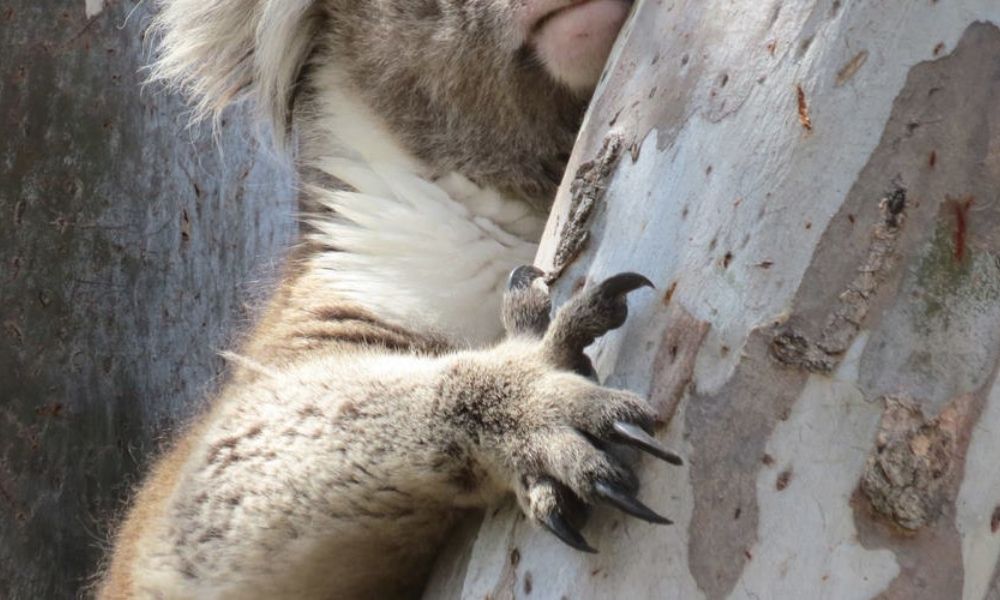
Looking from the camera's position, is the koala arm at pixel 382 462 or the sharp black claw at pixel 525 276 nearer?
the koala arm at pixel 382 462

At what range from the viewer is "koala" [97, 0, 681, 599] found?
1.86 meters

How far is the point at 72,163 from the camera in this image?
3.66 metres

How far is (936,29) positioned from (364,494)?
3.55ft

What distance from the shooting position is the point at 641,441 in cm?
160

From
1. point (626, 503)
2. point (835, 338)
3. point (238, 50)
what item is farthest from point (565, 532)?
point (238, 50)

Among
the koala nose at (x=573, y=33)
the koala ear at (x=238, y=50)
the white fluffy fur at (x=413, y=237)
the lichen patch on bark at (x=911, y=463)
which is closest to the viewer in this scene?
the lichen patch on bark at (x=911, y=463)

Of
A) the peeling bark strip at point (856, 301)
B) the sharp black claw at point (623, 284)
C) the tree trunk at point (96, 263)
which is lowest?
the tree trunk at point (96, 263)

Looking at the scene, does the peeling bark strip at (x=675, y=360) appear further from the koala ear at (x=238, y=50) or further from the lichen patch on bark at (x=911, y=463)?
the koala ear at (x=238, y=50)

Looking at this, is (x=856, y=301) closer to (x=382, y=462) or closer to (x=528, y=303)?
(x=528, y=303)

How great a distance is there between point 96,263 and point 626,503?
A: 2.44 meters

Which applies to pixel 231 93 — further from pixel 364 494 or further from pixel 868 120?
pixel 868 120

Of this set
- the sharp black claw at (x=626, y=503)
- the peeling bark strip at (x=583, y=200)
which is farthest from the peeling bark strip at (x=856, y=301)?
the peeling bark strip at (x=583, y=200)

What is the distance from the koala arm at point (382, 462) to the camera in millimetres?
1711

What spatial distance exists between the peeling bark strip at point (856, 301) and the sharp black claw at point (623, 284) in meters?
0.19
